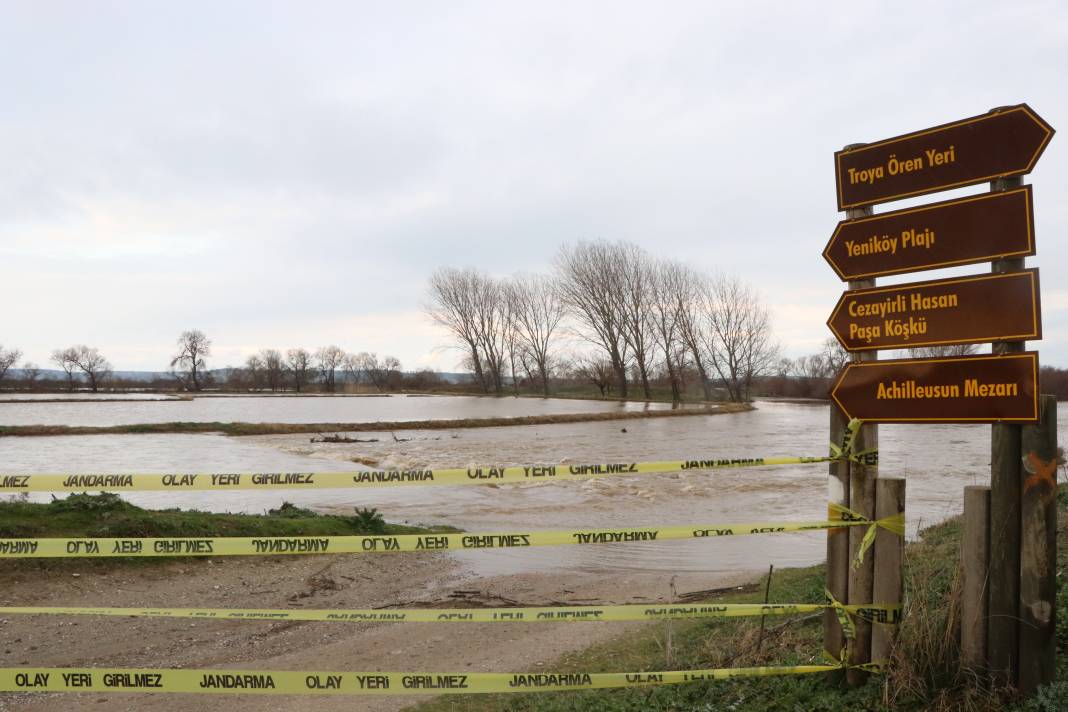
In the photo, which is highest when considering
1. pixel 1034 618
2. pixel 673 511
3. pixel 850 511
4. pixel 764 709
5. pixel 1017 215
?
pixel 1017 215

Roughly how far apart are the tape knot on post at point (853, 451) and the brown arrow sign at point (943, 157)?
1295 millimetres

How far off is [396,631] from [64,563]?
15.5 ft

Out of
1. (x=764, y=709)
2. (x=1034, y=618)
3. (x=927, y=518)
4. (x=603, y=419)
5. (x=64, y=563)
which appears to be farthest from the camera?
(x=603, y=419)

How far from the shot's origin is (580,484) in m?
22.7

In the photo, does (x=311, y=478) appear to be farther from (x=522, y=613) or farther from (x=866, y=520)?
(x=866, y=520)

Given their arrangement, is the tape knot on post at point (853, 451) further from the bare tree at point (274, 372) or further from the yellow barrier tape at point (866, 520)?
the bare tree at point (274, 372)

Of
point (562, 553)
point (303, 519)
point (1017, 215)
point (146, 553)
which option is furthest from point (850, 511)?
point (303, 519)

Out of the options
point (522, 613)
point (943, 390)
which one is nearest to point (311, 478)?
point (522, 613)

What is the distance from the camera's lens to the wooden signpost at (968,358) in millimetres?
3812

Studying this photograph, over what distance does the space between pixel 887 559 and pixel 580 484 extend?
1880cm

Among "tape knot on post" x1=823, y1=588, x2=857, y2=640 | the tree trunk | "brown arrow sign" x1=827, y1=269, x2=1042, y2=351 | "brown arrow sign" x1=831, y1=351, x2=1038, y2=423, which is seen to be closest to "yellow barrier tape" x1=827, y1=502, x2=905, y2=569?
"tape knot on post" x1=823, y1=588, x2=857, y2=640

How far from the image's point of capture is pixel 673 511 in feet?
59.0

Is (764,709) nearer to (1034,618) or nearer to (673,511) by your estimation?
(1034,618)

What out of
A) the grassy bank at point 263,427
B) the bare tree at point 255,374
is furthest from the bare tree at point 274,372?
the grassy bank at point 263,427
